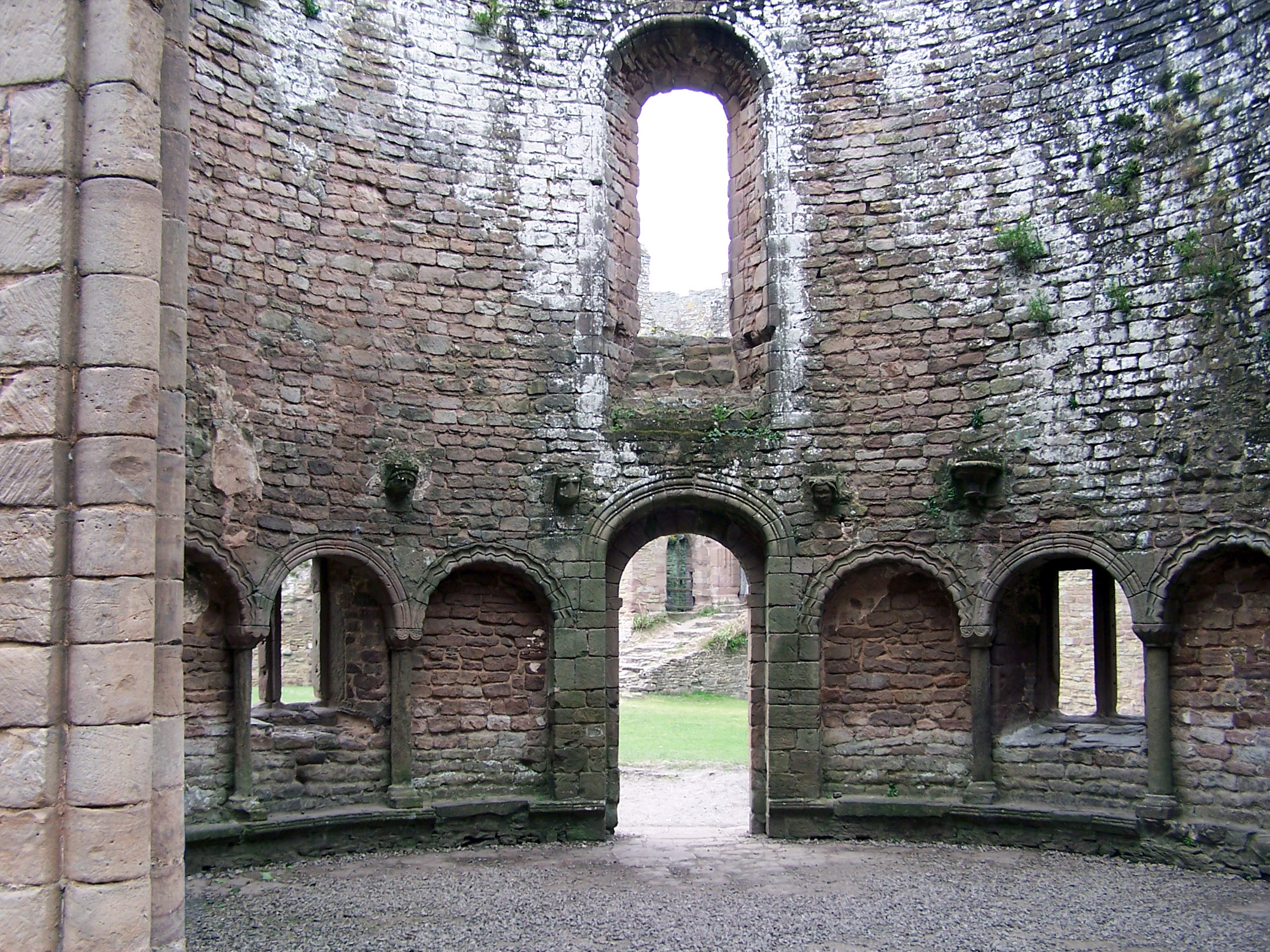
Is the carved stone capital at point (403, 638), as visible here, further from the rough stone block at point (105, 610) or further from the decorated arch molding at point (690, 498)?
the rough stone block at point (105, 610)

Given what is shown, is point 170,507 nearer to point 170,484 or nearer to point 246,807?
point 170,484

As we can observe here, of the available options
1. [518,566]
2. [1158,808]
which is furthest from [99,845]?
[1158,808]

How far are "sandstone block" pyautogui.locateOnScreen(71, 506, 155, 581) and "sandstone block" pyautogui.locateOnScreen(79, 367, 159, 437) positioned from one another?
291 millimetres

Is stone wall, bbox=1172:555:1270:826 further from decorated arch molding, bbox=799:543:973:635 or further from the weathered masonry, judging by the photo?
decorated arch molding, bbox=799:543:973:635

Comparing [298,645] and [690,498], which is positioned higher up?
[690,498]

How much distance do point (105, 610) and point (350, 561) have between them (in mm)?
6015

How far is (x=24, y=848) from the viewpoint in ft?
13.3

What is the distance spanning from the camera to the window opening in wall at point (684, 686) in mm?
12734

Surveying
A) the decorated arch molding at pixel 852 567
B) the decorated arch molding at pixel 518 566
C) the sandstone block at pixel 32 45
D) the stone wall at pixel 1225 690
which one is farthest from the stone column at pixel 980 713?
the sandstone block at pixel 32 45

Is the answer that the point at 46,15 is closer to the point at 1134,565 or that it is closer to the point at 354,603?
the point at 354,603

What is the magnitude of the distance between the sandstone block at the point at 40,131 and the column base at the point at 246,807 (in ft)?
21.0

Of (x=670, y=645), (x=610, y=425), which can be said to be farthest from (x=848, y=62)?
(x=670, y=645)

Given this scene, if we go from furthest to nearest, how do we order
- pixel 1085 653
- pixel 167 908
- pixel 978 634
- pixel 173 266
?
pixel 1085 653 < pixel 978 634 < pixel 173 266 < pixel 167 908

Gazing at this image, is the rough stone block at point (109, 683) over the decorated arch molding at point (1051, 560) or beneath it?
beneath
